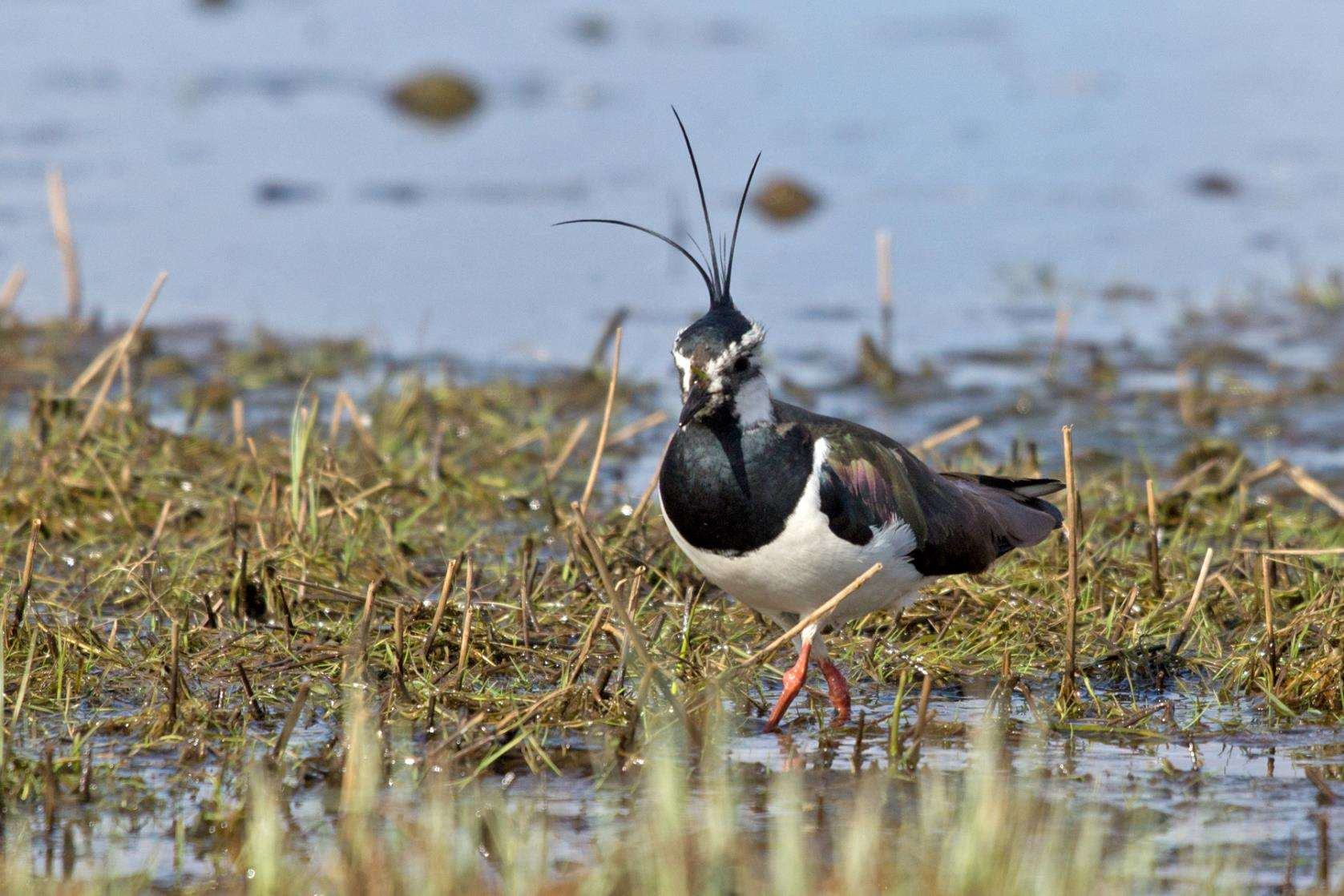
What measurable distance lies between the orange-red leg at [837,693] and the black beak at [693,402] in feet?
2.49

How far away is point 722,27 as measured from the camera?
1852cm

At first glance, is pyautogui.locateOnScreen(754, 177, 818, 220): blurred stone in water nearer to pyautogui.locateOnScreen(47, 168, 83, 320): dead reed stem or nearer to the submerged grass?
pyautogui.locateOnScreen(47, 168, 83, 320): dead reed stem

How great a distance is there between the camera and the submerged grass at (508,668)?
380cm

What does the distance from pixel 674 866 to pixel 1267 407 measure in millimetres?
5641

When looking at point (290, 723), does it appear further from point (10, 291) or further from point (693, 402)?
point (10, 291)

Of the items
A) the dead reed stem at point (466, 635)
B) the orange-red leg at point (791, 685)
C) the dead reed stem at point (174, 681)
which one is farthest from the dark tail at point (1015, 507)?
the dead reed stem at point (174, 681)

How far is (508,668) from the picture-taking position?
500 centimetres

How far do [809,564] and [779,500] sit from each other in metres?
0.17

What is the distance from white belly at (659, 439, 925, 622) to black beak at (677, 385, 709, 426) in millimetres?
307

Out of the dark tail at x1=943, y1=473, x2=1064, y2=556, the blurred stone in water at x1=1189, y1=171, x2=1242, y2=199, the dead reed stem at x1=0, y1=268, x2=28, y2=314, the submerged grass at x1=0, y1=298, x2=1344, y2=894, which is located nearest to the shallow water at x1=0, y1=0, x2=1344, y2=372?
the blurred stone in water at x1=1189, y1=171, x2=1242, y2=199

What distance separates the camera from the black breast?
14.8 ft

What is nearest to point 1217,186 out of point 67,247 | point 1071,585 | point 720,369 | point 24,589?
point 67,247

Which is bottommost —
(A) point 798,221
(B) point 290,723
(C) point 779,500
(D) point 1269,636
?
(B) point 290,723

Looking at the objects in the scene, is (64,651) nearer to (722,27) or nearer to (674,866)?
(674,866)
